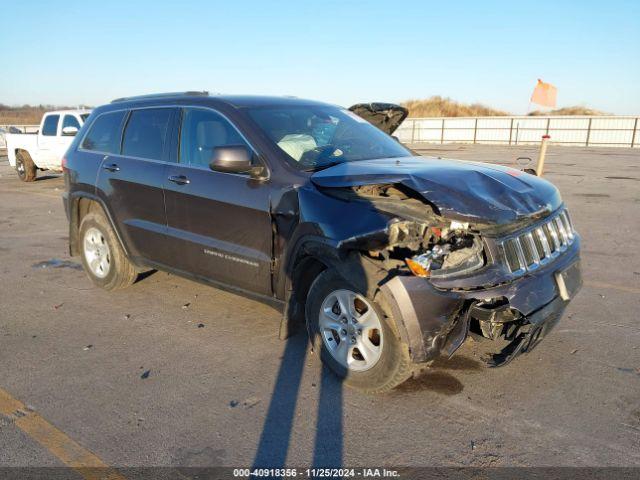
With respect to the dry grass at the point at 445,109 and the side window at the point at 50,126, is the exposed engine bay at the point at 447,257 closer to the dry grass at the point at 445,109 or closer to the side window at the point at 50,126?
the side window at the point at 50,126

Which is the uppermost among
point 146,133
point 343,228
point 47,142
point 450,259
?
point 146,133

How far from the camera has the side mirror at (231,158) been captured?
375 cm

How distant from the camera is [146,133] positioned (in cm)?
492

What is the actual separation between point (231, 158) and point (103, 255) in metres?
2.59

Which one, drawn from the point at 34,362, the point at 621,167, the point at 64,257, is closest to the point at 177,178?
the point at 34,362

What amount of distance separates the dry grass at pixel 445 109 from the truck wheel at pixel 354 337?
4916 cm

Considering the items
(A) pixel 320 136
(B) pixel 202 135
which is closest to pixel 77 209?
(B) pixel 202 135

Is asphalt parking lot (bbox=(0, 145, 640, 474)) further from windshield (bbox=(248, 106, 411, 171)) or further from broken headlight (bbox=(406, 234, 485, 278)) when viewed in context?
windshield (bbox=(248, 106, 411, 171))

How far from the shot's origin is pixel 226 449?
2.91m

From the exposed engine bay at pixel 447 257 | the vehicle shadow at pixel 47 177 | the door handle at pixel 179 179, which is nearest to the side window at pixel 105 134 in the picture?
the door handle at pixel 179 179

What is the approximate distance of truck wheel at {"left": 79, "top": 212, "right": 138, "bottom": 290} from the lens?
5.37 meters

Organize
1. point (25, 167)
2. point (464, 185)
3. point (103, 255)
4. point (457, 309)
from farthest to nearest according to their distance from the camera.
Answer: point (25, 167)
point (103, 255)
point (464, 185)
point (457, 309)

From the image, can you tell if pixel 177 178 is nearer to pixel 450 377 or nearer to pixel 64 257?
pixel 450 377

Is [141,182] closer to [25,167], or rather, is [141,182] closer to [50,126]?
[50,126]
